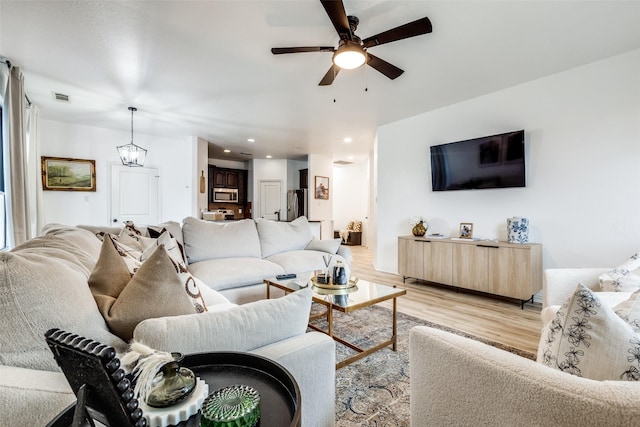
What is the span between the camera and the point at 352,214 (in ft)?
31.6

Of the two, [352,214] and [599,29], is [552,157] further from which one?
[352,214]

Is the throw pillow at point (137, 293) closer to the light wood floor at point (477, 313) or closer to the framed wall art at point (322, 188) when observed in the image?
the light wood floor at point (477, 313)

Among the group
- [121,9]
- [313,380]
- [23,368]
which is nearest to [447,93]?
[121,9]

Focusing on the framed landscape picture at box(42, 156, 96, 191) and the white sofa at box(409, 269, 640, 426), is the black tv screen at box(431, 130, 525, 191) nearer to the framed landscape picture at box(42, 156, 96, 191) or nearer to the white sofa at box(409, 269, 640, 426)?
the white sofa at box(409, 269, 640, 426)

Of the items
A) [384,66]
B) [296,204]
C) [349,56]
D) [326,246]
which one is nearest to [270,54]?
[349,56]

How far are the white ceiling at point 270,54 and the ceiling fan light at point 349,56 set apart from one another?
296 mm

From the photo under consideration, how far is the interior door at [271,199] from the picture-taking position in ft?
28.0

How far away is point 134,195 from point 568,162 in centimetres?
696

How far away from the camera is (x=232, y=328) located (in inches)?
35.8

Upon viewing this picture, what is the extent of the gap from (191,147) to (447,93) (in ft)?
16.1

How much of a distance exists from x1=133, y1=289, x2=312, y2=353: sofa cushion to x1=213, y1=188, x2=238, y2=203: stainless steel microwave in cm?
809

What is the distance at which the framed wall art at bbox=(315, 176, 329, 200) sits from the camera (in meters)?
7.63

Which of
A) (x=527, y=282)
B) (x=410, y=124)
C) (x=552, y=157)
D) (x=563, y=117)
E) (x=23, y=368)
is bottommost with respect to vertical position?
(x=527, y=282)

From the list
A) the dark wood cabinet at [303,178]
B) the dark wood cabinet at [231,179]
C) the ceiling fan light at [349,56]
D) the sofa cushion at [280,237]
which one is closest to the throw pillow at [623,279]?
the ceiling fan light at [349,56]
